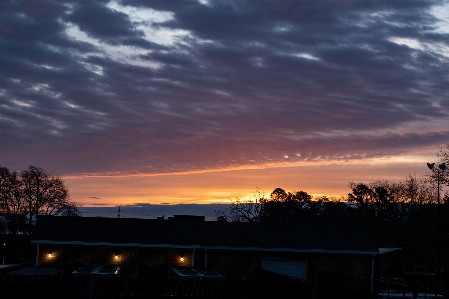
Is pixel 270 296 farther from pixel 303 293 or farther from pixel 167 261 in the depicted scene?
pixel 167 261

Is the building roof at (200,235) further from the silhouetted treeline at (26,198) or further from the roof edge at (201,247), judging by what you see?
the silhouetted treeline at (26,198)

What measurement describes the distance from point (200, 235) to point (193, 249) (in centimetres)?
223

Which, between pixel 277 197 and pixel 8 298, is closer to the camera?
pixel 8 298

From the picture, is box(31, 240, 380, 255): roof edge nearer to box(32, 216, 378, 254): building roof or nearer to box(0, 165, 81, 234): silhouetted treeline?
box(32, 216, 378, 254): building roof

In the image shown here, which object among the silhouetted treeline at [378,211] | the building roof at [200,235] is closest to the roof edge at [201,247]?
the building roof at [200,235]

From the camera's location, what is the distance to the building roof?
35312 mm

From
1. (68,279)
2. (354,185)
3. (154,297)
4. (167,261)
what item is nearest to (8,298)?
(68,279)

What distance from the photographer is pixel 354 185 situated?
105438mm

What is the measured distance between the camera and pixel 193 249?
3559 centimetres

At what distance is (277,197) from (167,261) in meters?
75.9

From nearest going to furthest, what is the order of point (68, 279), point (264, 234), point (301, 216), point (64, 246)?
point (68, 279)
point (64, 246)
point (264, 234)
point (301, 216)

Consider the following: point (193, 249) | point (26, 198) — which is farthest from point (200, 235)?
point (26, 198)

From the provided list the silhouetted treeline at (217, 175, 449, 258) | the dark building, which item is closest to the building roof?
the dark building

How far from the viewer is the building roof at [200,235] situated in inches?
1390
